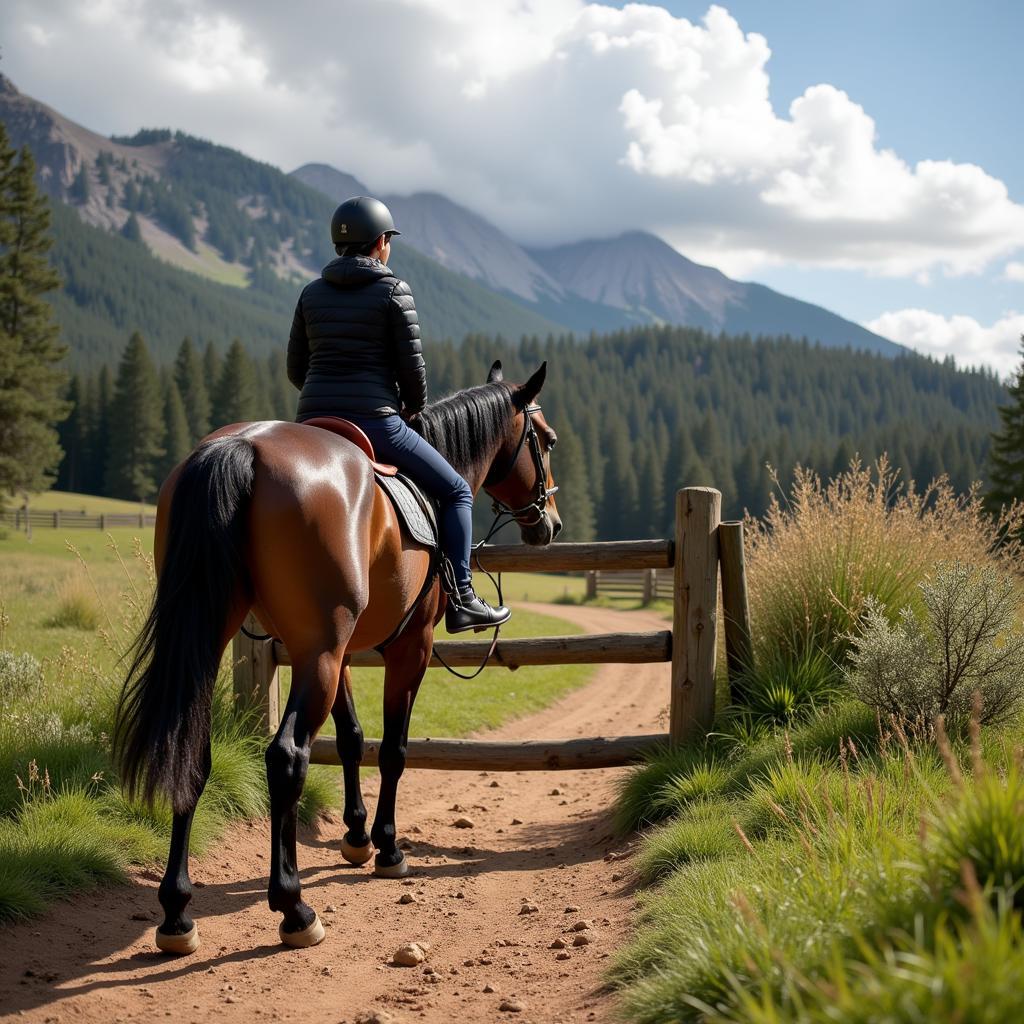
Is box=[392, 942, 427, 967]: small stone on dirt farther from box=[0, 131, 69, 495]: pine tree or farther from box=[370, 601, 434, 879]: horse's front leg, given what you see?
box=[0, 131, 69, 495]: pine tree

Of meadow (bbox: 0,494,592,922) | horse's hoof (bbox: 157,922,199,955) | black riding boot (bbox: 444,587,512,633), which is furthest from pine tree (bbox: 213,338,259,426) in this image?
horse's hoof (bbox: 157,922,199,955)

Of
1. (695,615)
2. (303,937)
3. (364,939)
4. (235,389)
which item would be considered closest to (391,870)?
(364,939)

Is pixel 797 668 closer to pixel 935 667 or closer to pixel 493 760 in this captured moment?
pixel 935 667

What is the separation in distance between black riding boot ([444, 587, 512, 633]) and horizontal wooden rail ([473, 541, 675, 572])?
1.01 meters

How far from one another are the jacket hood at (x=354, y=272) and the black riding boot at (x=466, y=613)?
1.95 meters

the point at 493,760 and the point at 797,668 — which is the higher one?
the point at 797,668

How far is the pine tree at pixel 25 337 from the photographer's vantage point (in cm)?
3956

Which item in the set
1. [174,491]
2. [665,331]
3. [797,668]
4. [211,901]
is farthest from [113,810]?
[665,331]

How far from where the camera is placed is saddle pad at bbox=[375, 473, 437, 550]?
17.4 ft

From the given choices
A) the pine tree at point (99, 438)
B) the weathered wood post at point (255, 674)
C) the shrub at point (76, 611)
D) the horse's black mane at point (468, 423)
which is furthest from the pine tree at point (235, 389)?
the horse's black mane at point (468, 423)

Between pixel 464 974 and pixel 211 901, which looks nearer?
pixel 464 974

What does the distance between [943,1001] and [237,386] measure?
8559 centimetres

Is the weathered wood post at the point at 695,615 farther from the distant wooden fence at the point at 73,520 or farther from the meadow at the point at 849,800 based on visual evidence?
the distant wooden fence at the point at 73,520

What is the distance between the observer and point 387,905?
5.38 metres
